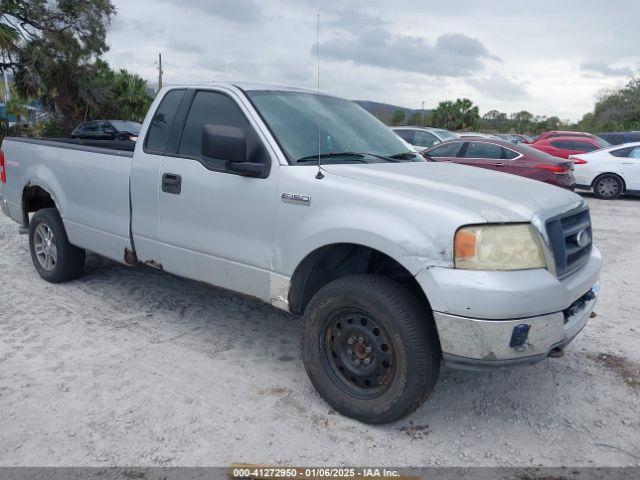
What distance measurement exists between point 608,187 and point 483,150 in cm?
388

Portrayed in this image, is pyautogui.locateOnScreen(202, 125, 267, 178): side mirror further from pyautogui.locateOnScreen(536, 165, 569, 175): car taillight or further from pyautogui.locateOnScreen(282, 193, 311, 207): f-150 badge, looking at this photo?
pyautogui.locateOnScreen(536, 165, 569, 175): car taillight

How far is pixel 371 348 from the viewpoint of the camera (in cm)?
326

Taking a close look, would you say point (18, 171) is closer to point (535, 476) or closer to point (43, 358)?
point (43, 358)

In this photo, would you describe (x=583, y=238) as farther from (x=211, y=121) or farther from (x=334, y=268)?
(x=211, y=121)

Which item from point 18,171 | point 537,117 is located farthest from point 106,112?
point 537,117

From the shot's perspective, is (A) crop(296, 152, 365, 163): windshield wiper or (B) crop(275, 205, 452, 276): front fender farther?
(A) crop(296, 152, 365, 163): windshield wiper

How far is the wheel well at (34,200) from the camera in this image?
19.2ft

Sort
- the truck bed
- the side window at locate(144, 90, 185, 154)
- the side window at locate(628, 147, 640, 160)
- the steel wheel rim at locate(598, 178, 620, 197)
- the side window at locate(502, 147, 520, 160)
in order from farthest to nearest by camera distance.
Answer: the steel wheel rim at locate(598, 178, 620, 197) < the side window at locate(628, 147, 640, 160) < the side window at locate(502, 147, 520, 160) < the truck bed < the side window at locate(144, 90, 185, 154)

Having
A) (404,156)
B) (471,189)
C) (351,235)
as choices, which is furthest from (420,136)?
(351,235)

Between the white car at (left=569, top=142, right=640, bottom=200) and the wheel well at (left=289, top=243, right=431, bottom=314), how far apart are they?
1223 cm

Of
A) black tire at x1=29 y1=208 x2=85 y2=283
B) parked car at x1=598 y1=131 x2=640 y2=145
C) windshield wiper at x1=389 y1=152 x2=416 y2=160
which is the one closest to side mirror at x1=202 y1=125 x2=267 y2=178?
windshield wiper at x1=389 y1=152 x2=416 y2=160

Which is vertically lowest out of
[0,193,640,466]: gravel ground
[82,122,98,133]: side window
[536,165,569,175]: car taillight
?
[0,193,640,466]: gravel ground

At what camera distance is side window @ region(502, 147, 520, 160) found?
1190cm

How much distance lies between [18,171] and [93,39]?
20526 millimetres
